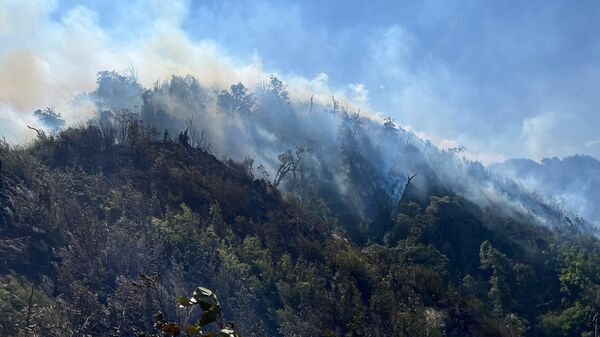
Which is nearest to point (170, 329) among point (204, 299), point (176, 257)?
point (204, 299)

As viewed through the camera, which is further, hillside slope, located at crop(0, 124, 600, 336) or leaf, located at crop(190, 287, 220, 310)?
hillside slope, located at crop(0, 124, 600, 336)

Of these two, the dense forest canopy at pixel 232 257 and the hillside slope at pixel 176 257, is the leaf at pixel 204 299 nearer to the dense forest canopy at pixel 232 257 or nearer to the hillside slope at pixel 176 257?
the dense forest canopy at pixel 232 257

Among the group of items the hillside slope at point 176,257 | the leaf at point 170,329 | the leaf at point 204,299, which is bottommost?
the leaf at point 170,329

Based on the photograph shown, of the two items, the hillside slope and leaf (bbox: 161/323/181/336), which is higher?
the hillside slope

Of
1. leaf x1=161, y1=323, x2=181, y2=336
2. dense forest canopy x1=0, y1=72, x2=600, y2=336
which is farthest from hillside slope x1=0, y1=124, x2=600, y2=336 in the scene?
leaf x1=161, y1=323, x2=181, y2=336

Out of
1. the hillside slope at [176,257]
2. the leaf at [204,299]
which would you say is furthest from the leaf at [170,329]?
the hillside slope at [176,257]

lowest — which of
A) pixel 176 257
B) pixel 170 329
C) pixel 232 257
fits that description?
pixel 170 329

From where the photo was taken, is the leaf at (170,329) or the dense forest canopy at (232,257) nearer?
the leaf at (170,329)

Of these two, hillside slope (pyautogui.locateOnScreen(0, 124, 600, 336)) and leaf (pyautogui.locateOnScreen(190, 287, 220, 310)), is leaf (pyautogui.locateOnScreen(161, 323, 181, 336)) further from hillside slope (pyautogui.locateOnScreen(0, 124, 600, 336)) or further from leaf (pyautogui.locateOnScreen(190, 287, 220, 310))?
hillside slope (pyautogui.locateOnScreen(0, 124, 600, 336))

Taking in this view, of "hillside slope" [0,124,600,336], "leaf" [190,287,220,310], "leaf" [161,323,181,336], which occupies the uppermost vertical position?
"hillside slope" [0,124,600,336]

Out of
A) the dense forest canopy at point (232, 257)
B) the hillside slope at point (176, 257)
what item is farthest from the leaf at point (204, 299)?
the hillside slope at point (176, 257)

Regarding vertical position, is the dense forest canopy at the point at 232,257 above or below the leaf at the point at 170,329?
above

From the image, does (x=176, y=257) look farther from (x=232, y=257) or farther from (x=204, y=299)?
(x=204, y=299)

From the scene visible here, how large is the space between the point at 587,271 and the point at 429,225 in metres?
17.6
